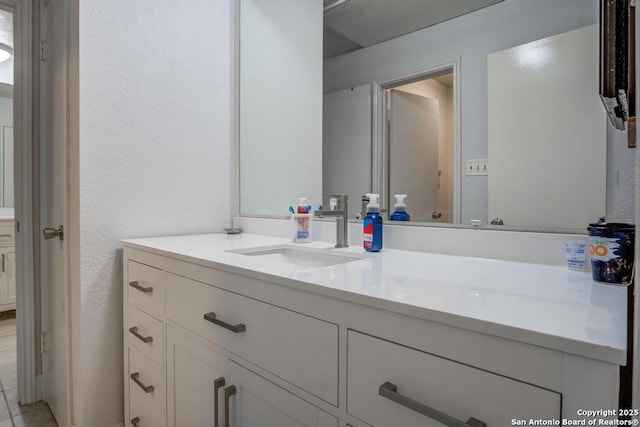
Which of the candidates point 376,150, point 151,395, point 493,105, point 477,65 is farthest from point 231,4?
point 151,395

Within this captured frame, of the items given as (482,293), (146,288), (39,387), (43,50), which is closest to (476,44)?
(482,293)

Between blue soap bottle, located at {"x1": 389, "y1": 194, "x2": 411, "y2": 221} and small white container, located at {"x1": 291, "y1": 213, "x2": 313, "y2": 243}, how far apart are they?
1.10 feet

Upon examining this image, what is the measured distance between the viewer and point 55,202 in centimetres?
154

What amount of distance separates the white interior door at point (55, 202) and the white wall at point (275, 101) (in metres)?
0.73

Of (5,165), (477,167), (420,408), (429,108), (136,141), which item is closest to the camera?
(420,408)

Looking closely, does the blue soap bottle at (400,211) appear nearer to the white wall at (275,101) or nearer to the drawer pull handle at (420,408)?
the white wall at (275,101)

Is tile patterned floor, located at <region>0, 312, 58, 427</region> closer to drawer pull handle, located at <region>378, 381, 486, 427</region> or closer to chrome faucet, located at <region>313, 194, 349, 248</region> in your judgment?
chrome faucet, located at <region>313, 194, 349, 248</region>

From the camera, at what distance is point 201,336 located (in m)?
0.98

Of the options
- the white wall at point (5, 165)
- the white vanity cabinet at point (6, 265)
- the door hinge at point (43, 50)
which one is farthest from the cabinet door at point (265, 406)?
the white wall at point (5, 165)

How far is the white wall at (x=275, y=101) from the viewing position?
1.65 meters

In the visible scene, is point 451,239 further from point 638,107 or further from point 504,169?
point 638,107

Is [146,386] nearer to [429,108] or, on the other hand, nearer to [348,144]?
[348,144]

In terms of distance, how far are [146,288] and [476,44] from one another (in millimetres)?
1333

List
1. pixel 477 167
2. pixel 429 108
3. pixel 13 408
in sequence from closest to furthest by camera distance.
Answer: pixel 477 167
pixel 429 108
pixel 13 408
